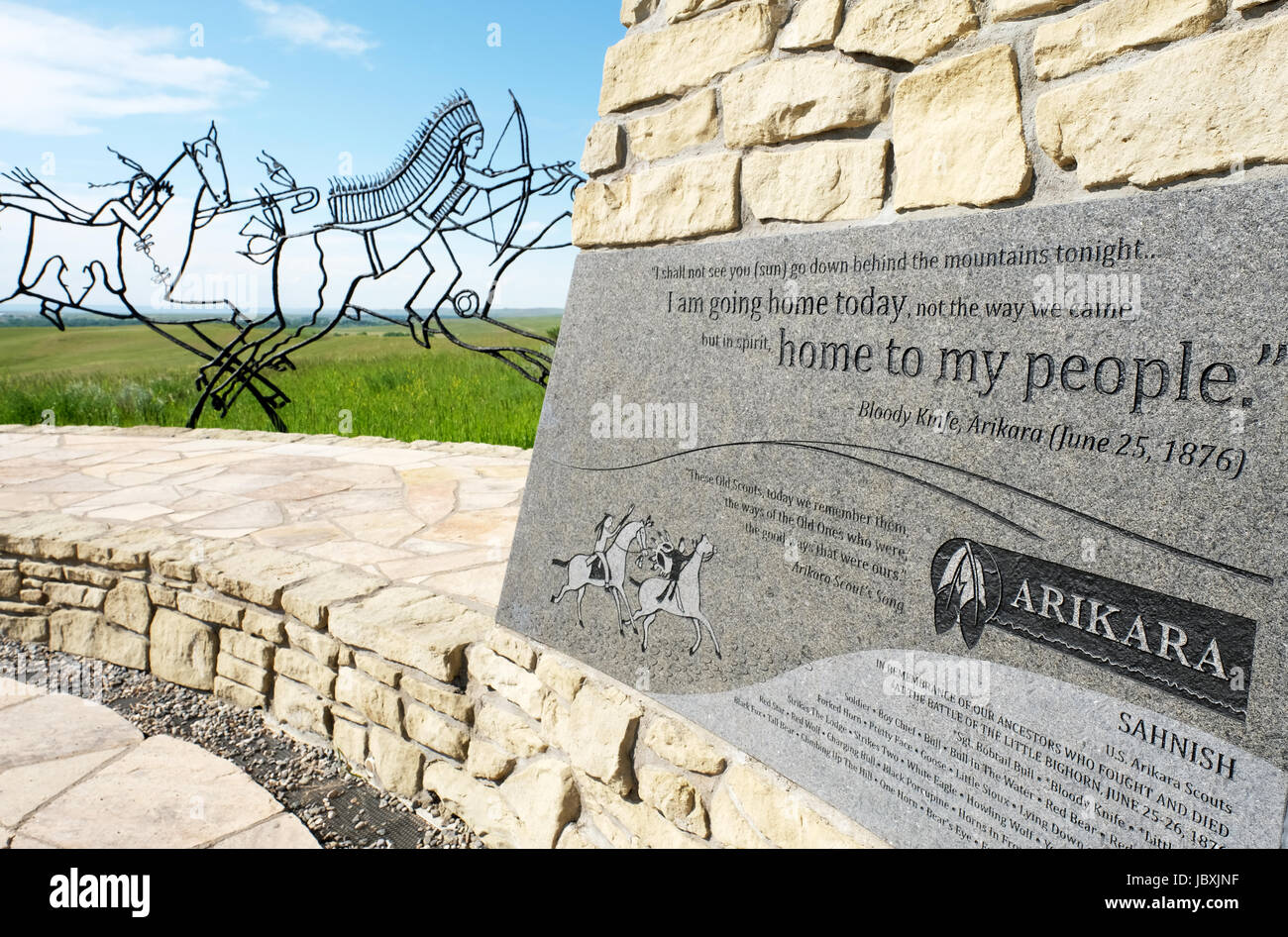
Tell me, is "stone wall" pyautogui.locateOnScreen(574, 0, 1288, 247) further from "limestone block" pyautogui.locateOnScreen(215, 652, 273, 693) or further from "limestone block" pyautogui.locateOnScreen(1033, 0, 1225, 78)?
"limestone block" pyautogui.locateOnScreen(215, 652, 273, 693)

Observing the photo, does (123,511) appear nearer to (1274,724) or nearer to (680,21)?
(680,21)

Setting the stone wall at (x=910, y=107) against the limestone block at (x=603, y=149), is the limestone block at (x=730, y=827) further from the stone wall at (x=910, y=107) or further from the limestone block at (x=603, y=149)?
the limestone block at (x=603, y=149)

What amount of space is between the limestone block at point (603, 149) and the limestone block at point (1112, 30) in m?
1.03

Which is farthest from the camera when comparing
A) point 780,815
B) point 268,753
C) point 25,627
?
point 25,627

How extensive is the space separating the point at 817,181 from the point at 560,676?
131 cm

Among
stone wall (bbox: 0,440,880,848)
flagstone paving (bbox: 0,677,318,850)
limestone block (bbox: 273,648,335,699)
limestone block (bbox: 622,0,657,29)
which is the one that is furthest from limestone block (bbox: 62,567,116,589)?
limestone block (bbox: 622,0,657,29)

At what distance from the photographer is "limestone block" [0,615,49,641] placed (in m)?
3.44

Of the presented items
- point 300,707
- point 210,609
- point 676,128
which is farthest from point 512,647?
point 210,609

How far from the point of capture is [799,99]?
1.57 m

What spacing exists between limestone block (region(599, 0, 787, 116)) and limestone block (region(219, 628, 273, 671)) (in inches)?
84.9

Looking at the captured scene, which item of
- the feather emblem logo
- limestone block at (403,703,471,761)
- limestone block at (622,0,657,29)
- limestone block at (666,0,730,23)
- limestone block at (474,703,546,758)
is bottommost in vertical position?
limestone block at (403,703,471,761)

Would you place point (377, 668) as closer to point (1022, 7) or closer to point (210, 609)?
point (210, 609)

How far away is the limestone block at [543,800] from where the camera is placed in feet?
6.64

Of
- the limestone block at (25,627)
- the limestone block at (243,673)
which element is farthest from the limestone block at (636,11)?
the limestone block at (25,627)
